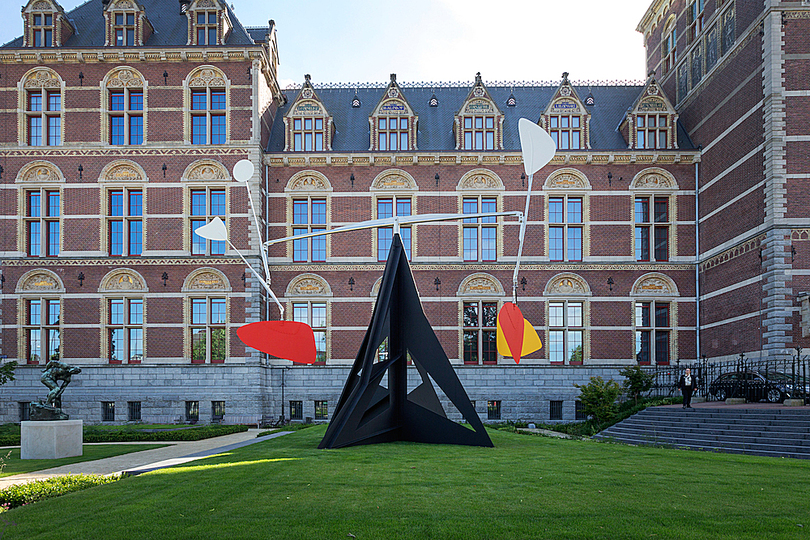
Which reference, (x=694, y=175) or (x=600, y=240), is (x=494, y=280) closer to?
(x=600, y=240)

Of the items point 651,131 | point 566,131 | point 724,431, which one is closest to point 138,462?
point 724,431

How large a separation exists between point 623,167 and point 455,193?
23.0 feet

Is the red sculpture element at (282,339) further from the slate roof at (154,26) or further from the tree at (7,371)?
the slate roof at (154,26)

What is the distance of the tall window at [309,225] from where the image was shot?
2616cm

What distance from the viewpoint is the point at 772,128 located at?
20.7 m

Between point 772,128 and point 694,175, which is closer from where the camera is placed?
point 772,128

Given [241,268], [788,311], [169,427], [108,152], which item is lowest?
[169,427]

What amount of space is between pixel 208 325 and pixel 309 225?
574cm

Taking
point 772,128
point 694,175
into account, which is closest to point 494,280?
point 694,175

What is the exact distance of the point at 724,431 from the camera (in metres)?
15.4

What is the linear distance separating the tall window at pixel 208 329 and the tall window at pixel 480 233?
10184 millimetres

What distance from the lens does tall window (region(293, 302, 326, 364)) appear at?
85.0ft

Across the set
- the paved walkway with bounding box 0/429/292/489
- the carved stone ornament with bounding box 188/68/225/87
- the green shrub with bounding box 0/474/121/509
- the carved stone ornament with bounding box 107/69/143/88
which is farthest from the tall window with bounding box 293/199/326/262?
the green shrub with bounding box 0/474/121/509

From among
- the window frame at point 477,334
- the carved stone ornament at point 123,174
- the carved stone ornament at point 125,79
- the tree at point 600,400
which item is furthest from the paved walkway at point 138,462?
the carved stone ornament at point 125,79
